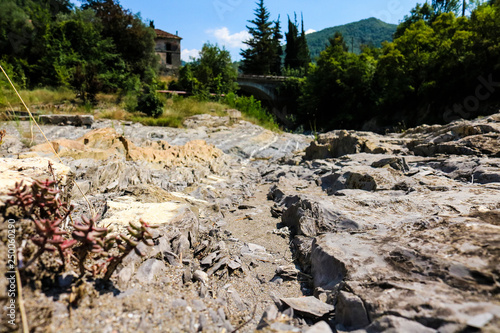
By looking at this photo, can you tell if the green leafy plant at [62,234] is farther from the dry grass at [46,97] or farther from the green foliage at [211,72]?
the green foliage at [211,72]

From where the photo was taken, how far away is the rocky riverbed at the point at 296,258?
121 cm

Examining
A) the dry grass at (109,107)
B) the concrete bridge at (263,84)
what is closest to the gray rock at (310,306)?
the dry grass at (109,107)

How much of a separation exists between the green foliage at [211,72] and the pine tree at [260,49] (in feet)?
71.0

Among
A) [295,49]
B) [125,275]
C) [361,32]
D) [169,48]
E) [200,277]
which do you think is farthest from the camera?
[361,32]

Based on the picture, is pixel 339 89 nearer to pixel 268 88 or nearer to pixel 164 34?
pixel 268 88

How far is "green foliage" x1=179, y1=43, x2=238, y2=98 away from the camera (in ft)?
69.1

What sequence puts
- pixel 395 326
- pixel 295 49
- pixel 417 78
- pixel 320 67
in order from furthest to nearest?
pixel 295 49 → pixel 320 67 → pixel 417 78 → pixel 395 326

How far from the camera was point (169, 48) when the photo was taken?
3884 cm

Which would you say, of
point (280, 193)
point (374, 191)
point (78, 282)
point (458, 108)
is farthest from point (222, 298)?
point (458, 108)

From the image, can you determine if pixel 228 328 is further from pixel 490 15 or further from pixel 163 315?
pixel 490 15

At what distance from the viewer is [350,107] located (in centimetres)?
2611

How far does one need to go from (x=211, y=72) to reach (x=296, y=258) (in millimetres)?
20890

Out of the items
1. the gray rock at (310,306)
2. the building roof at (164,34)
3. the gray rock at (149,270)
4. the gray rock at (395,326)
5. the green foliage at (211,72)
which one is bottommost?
the gray rock at (310,306)

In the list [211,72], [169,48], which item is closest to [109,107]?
[211,72]
